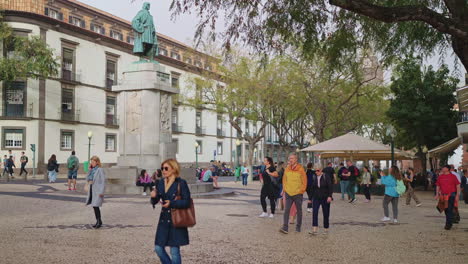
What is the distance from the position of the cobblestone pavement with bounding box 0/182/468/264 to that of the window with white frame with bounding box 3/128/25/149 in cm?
2603

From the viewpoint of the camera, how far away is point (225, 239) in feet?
30.5

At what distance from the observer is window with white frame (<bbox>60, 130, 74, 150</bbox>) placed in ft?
137

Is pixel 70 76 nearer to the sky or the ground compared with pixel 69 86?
nearer to the sky

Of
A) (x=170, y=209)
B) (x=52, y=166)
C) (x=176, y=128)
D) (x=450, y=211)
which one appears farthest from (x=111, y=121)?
(x=170, y=209)

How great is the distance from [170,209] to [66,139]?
1538 inches

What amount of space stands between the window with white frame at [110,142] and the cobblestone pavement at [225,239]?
107ft

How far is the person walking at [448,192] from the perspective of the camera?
37.7 ft

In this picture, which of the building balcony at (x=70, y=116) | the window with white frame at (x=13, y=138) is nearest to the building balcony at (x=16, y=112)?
the window with white frame at (x=13, y=138)

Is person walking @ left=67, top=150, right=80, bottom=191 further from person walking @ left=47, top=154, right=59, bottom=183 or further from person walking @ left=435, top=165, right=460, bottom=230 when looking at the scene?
person walking @ left=435, top=165, right=460, bottom=230

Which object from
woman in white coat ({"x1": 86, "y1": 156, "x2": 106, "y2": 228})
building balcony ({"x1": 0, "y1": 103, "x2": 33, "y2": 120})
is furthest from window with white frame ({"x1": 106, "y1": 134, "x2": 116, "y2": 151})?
woman in white coat ({"x1": 86, "y1": 156, "x2": 106, "y2": 228})

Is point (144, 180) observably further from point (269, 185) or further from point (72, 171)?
point (269, 185)

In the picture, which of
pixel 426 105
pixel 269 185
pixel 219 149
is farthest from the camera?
pixel 219 149

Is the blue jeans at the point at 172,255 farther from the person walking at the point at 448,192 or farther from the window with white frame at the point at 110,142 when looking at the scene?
the window with white frame at the point at 110,142

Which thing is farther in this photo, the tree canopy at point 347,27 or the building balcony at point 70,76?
the building balcony at point 70,76
